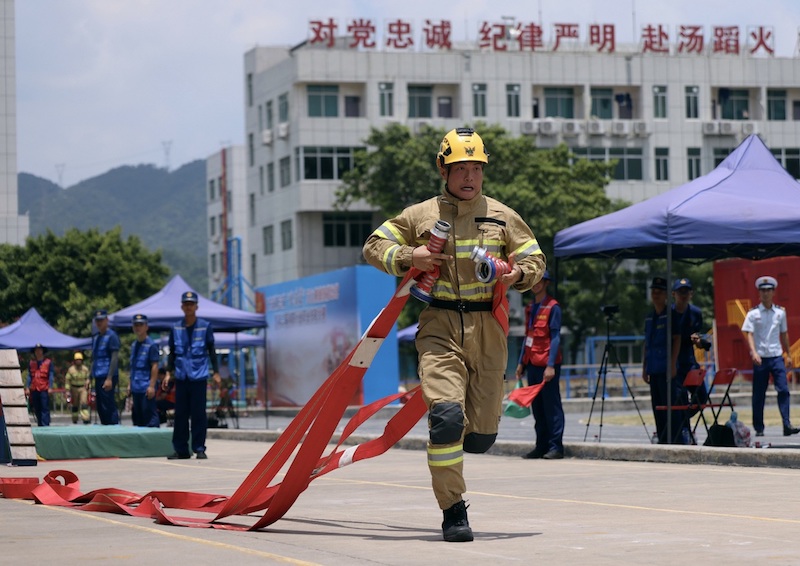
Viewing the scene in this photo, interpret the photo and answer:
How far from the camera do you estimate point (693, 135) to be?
80750mm

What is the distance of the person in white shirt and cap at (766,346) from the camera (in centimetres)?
1742

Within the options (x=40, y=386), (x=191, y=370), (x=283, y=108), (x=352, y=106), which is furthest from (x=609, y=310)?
(x=283, y=108)

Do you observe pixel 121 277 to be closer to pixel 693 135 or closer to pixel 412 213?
pixel 693 135

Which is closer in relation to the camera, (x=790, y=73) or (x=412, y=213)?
(x=412, y=213)

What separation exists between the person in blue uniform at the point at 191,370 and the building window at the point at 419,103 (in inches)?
2413

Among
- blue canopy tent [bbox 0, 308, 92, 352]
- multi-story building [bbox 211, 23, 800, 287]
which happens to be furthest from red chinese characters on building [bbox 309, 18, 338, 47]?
blue canopy tent [bbox 0, 308, 92, 352]

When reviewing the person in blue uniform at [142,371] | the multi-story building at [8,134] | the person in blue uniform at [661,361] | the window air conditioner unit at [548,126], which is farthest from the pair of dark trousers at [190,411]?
the multi-story building at [8,134]

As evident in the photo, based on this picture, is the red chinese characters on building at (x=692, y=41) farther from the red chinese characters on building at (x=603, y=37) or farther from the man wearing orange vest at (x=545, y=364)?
the man wearing orange vest at (x=545, y=364)

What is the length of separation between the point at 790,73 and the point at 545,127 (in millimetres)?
15073

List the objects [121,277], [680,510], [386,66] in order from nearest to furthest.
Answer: [680,510], [121,277], [386,66]

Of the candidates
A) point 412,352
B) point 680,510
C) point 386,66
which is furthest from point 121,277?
point 680,510

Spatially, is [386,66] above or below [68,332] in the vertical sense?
above

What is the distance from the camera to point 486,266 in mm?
8047

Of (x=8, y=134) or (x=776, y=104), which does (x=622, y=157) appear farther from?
(x=8, y=134)
